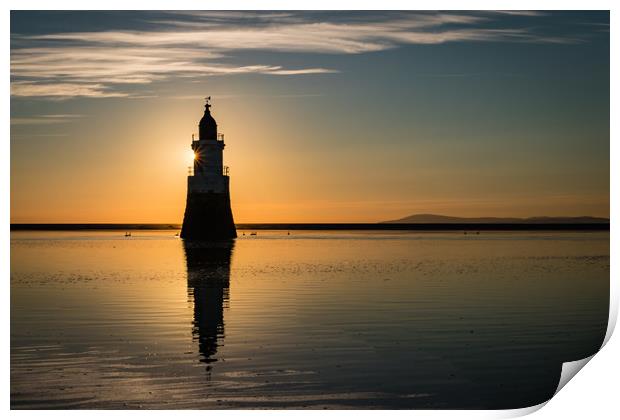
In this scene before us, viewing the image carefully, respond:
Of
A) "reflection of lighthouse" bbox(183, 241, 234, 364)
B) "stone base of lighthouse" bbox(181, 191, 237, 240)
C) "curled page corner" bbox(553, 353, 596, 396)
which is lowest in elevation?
"curled page corner" bbox(553, 353, 596, 396)

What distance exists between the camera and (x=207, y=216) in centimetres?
5897

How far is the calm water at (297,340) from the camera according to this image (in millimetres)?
12750

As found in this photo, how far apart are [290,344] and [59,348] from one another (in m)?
4.01

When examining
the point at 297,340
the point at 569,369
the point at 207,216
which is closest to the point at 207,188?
the point at 207,216

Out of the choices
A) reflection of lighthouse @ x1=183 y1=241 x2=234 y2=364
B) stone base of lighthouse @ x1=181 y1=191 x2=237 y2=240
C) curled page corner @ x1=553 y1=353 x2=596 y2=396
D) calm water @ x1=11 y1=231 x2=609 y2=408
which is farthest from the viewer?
stone base of lighthouse @ x1=181 y1=191 x2=237 y2=240

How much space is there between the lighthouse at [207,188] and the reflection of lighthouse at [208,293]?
7837mm

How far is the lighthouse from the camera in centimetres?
5672

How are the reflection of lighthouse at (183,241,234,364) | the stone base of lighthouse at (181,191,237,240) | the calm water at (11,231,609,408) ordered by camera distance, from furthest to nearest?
the stone base of lighthouse at (181,191,237,240) → the reflection of lighthouse at (183,241,234,364) → the calm water at (11,231,609,408)

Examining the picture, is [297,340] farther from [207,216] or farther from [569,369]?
[207,216]

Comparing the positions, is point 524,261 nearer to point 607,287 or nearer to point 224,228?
point 607,287

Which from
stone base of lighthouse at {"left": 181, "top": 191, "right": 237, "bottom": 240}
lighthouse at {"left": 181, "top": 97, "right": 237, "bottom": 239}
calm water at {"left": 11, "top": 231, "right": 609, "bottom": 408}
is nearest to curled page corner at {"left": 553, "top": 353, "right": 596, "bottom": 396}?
calm water at {"left": 11, "top": 231, "right": 609, "bottom": 408}

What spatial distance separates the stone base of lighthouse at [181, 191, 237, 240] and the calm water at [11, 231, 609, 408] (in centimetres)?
2615

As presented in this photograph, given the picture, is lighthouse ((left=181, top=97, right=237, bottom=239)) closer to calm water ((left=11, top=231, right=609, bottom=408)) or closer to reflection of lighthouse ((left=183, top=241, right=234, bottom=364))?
reflection of lighthouse ((left=183, top=241, right=234, bottom=364))
